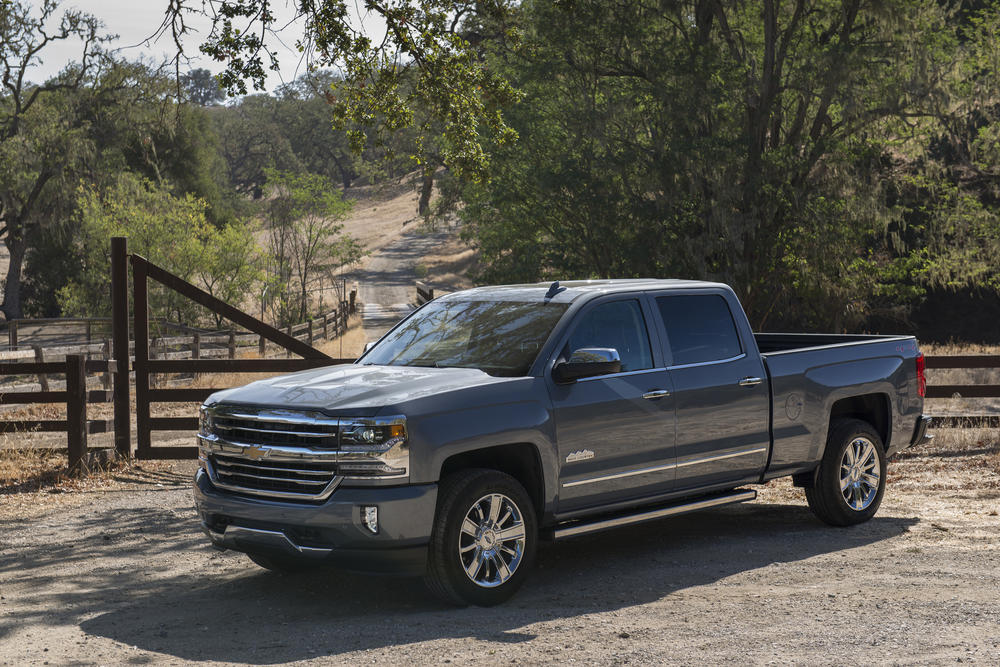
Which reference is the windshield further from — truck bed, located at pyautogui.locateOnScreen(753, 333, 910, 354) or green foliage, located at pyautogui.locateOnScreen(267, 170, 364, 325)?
green foliage, located at pyautogui.locateOnScreen(267, 170, 364, 325)

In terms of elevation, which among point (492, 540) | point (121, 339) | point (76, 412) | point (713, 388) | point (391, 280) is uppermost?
point (391, 280)

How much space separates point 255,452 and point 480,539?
1.38 m

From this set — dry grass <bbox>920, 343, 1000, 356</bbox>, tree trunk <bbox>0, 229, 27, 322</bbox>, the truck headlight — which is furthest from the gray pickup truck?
tree trunk <bbox>0, 229, 27, 322</bbox>

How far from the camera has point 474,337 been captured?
24.1 feet

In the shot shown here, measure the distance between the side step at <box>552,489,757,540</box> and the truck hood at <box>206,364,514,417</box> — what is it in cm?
104

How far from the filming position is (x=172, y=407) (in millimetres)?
20594

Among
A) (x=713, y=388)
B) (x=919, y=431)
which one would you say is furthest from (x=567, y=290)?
(x=919, y=431)

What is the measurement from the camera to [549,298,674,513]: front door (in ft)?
22.5

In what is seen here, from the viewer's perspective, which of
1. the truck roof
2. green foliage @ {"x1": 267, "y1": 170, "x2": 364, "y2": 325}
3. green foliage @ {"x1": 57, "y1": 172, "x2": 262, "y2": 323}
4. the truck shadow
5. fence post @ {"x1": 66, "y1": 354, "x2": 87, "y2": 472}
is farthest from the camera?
green foliage @ {"x1": 267, "y1": 170, "x2": 364, "y2": 325}

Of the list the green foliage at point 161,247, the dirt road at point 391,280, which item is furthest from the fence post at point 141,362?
the dirt road at point 391,280

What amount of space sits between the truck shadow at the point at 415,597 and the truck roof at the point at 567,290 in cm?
184

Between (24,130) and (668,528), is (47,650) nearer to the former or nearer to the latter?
(668,528)

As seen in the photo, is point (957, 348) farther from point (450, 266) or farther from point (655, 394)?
point (450, 266)

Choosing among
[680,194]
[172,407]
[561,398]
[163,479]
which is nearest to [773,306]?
[680,194]
